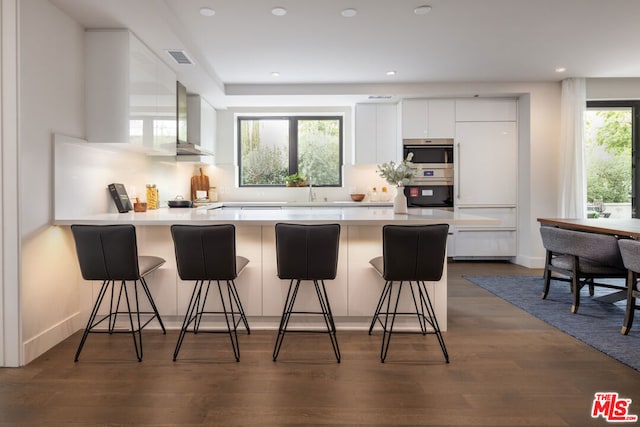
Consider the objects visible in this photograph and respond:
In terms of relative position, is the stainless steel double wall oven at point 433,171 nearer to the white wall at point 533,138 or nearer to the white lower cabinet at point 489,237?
the white lower cabinet at point 489,237

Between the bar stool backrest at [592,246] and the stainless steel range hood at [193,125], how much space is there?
4.03m

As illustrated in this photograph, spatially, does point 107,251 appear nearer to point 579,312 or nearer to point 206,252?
point 206,252

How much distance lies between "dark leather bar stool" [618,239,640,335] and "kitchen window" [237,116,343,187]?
4.37 metres

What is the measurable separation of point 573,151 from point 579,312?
281cm

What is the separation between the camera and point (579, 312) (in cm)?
369

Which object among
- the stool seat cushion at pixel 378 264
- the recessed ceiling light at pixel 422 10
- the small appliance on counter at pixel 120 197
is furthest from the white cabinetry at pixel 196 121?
the stool seat cushion at pixel 378 264

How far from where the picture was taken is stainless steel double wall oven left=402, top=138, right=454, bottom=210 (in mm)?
6109

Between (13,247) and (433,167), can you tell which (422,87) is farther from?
(13,247)

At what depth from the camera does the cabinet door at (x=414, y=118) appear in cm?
605

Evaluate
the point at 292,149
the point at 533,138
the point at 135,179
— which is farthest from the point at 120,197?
the point at 533,138

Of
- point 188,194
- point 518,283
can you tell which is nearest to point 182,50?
point 188,194

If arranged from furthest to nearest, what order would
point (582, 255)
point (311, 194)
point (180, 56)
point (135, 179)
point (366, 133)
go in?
point (311, 194) → point (366, 133) → point (135, 179) → point (180, 56) → point (582, 255)

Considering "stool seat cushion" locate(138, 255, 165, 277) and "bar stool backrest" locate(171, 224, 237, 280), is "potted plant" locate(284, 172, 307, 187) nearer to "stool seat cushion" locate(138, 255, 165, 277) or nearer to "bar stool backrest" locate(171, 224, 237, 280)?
"stool seat cushion" locate(138, 255, 165, 277)

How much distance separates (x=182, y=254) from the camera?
8.73ft
